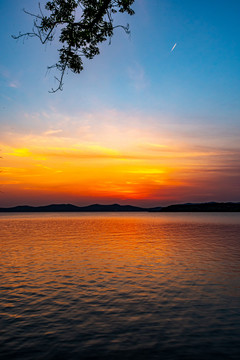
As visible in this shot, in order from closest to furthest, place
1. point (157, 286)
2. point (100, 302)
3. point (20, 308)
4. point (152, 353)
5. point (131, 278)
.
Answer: point (152, 353) < point (20, 308) < point (100, 302) < point (157, 286) < point (131, 278)

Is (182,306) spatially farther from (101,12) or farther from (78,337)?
(101,12)

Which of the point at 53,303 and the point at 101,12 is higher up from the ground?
the point at 101,12

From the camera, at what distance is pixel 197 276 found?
918 inches

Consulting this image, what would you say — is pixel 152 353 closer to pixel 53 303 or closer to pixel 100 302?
pixel 100 302

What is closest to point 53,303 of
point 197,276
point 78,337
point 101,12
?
point 78,337

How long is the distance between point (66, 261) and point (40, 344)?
2016 centimetres

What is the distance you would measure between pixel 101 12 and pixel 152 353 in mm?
16453

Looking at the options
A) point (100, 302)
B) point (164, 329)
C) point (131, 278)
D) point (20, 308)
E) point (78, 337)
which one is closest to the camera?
point (78, 337)

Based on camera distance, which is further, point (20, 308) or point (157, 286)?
point (157, 286)

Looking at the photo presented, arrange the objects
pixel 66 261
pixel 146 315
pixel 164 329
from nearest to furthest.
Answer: pixel 164 329 < pixel 146 315 < pixel 66 261

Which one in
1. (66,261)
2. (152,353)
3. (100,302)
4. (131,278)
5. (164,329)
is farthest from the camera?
(66,261)

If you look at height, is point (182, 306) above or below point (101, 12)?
below

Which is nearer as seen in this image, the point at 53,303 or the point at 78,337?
the point at 78,337

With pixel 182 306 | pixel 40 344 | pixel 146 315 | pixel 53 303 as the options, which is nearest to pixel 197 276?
pixel 182 306
